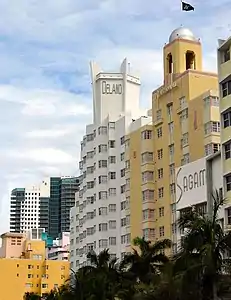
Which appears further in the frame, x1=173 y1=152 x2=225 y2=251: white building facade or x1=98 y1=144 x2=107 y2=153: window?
x1=98 y1=144 x2=107 y2=153: window

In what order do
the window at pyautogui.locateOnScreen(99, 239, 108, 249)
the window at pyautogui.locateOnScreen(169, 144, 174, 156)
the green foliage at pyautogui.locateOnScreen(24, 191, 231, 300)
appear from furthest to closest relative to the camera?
the window at pyautogui.locateOnScreen(99, 239, 108, 249) < the window at pyautogui.locateOnScreen(169, 144, 174, 156) < the green foliage at pyautogui.locateOnScreen(24, 191, 231, 300)

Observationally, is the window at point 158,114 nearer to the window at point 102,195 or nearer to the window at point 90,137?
the window at point 102,195

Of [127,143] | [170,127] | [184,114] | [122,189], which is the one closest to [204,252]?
[184,114]

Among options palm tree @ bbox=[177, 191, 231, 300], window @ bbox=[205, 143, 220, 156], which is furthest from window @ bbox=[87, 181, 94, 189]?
palm tree @ bbox=[177, 191, 231, 300]

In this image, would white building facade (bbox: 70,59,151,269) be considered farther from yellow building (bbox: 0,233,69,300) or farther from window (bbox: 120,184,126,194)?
yellow building (bbox: 0,233,69,300)

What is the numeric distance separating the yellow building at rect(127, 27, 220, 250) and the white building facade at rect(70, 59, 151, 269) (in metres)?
3.62

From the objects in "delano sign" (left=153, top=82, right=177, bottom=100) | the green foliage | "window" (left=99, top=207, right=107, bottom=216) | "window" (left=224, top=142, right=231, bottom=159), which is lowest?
the green foliage

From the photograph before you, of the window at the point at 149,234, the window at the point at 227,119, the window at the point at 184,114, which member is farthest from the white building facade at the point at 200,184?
the window at the point at 149,234

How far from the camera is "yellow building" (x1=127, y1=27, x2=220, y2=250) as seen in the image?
77062 mm

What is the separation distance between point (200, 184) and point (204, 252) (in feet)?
83.0

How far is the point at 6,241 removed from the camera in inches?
6235

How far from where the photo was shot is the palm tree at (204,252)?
37781 mm

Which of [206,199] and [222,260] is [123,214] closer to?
[206,199]

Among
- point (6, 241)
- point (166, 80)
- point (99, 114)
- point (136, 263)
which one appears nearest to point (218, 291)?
point (136, 263)
